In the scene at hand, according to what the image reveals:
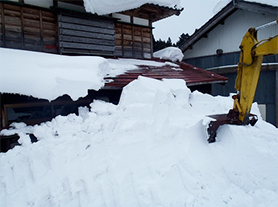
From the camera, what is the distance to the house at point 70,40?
4.77 metres

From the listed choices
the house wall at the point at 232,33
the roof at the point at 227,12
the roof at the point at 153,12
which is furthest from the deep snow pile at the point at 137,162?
the house wall at the point at 232,33

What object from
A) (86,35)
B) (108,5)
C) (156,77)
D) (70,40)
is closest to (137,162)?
(156,77)

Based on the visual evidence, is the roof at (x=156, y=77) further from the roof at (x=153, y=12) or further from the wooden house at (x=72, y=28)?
the roof at (x=153, y=12)

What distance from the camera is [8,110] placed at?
459 cm

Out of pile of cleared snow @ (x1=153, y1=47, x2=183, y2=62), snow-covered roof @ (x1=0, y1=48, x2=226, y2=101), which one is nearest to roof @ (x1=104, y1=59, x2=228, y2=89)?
snow-covered roof @ (x1=0, y1=48, x2=226, y2=101)

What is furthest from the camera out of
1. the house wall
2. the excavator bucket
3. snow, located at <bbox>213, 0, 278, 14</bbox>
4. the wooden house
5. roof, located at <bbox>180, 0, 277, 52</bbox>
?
the house wall

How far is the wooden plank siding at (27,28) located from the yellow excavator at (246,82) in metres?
5.51

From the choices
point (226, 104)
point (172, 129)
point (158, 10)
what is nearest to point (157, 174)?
point (172, 129)

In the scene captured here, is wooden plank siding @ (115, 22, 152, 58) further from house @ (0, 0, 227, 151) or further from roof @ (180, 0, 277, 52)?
roof @ (180, 0, 277, 52)

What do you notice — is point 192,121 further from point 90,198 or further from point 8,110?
point 8,110

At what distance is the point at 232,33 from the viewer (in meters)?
10.1

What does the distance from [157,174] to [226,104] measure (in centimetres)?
452

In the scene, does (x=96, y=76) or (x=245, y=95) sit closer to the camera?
(x=245, y=95)

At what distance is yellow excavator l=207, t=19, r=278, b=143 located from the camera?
13.4ft
